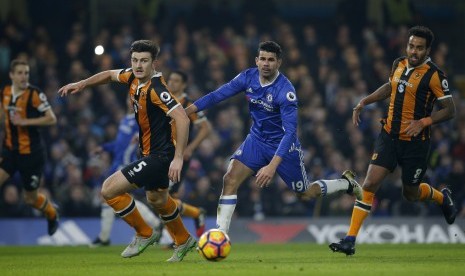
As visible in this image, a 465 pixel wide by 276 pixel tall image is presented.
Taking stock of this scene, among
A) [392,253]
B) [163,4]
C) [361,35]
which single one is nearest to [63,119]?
[163,4]

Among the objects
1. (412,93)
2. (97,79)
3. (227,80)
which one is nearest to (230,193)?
(97,79)

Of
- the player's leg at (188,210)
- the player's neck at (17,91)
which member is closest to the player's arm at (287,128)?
the player's leg at (188,210)

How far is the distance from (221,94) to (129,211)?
1.63 metres

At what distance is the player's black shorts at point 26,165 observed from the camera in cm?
1498

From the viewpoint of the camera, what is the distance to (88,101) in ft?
68.0

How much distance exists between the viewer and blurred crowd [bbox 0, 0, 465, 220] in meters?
19.0

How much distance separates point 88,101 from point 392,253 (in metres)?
9.07

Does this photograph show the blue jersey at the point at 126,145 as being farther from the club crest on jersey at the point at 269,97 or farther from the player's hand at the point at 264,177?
the player's hand at the point at 264,177

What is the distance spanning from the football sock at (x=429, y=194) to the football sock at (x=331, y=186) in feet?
3.08

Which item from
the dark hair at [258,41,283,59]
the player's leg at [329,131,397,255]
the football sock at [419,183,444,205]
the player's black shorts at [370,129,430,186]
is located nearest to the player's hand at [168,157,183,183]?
the dark hair at [258,41,283,59]

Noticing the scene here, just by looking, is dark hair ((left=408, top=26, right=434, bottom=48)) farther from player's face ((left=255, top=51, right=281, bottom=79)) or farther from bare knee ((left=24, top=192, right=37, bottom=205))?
bare knee ((left=24, top=192, right=37, bottom=205))

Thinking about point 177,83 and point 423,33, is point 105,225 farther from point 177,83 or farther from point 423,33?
point 423,33

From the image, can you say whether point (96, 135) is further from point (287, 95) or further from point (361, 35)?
point (287, 95)

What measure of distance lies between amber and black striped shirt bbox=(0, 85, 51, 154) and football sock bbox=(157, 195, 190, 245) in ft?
12.6
